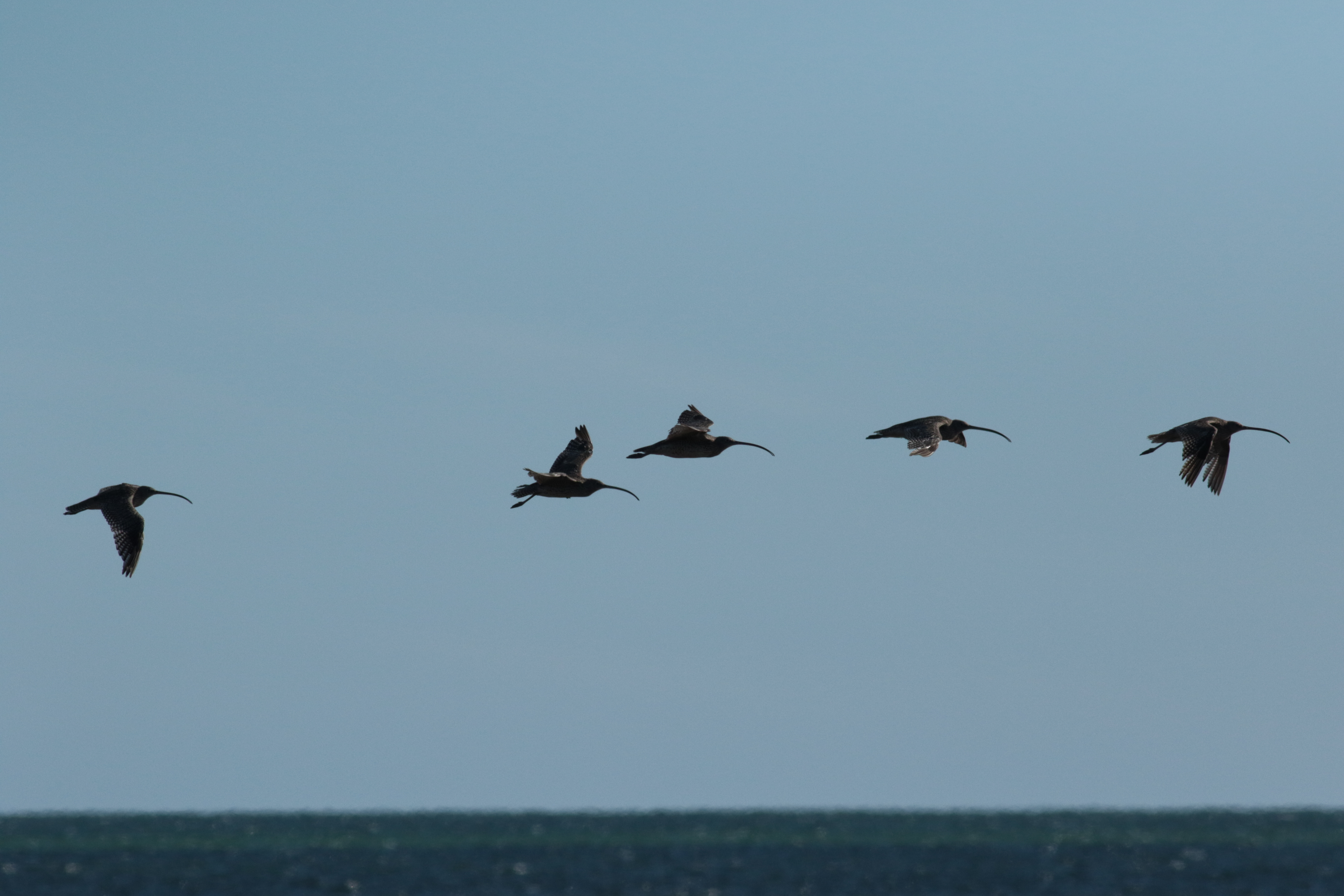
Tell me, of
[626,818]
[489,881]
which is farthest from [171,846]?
[626,818]

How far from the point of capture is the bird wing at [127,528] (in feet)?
110

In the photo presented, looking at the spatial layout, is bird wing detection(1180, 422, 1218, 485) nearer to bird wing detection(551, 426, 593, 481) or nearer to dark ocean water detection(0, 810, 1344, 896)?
bird wing detection(551, 426, 593, 481)

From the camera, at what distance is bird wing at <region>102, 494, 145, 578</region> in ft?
110

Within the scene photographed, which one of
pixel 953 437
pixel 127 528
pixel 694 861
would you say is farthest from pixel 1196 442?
pixel 694 861

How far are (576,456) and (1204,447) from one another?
1167cm

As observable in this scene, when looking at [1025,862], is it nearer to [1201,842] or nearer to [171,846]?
[1201,842]

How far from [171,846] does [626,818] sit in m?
79.7

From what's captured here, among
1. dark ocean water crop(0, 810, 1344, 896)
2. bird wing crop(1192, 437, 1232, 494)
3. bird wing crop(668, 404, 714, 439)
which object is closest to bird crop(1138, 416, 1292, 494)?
bird wing crop(1192, 437, 1232, 494)

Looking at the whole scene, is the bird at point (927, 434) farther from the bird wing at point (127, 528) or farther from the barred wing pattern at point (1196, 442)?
the bird wing at point (127, 528)

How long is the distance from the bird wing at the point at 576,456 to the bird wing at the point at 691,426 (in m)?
1.84

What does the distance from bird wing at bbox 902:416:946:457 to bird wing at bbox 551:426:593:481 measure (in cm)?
610

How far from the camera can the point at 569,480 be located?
35.3 metres

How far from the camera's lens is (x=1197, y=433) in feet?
117

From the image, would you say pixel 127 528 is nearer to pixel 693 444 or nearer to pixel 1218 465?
pixel 693 444
